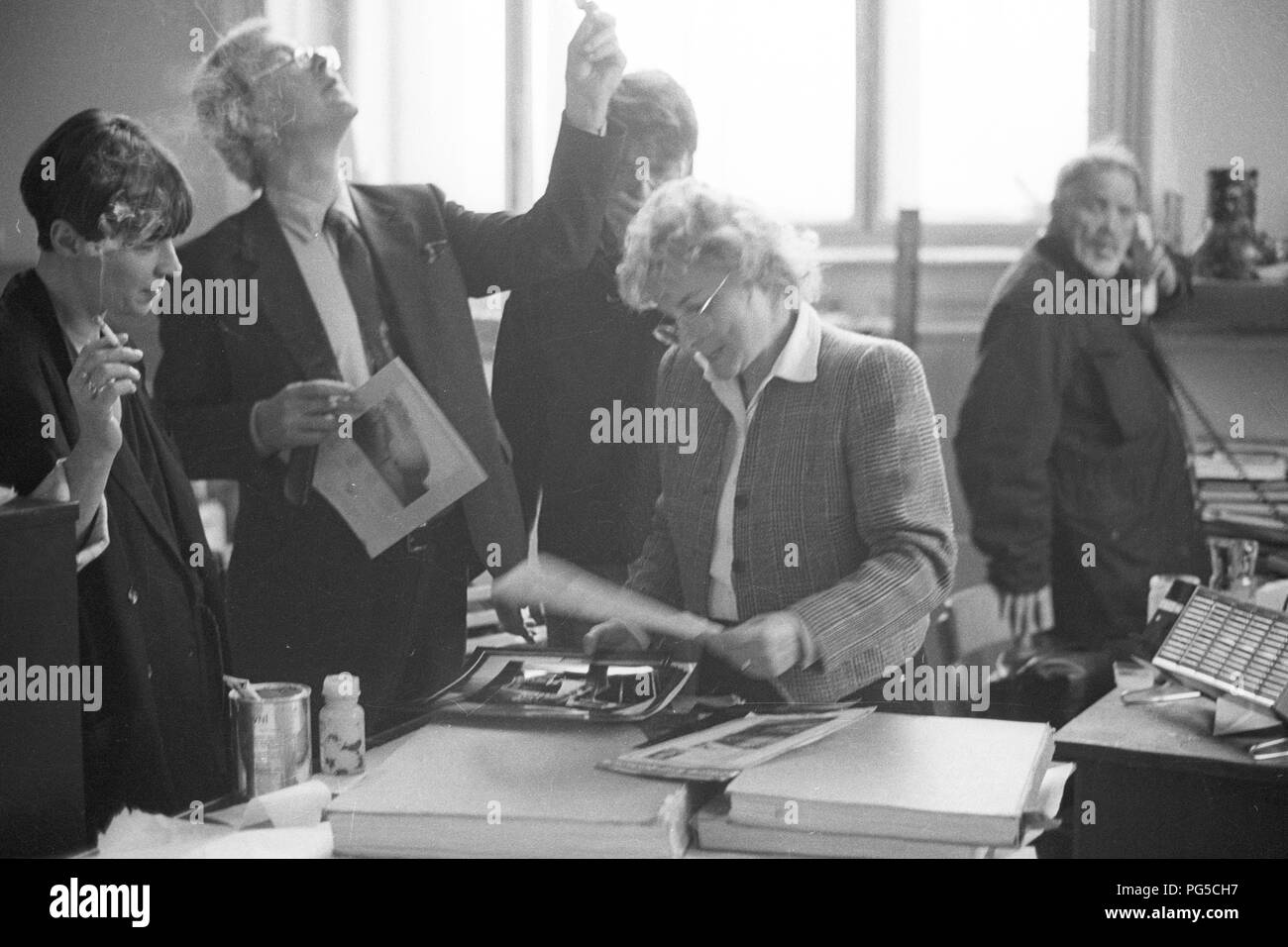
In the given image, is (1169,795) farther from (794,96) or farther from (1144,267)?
(794,96)

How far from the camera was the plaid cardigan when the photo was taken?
1.61m

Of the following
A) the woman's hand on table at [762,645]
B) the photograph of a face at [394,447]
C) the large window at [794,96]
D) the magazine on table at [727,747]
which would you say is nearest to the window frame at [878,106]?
the large window at [794,96]

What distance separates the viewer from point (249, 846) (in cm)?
128

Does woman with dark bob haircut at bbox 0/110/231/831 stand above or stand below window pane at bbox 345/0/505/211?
below

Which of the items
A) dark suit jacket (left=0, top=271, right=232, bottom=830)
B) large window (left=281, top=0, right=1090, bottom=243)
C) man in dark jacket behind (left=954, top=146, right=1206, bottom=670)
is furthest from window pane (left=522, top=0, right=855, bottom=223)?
dark suit jacket (left=0, top=271, right=232, bottom=830)

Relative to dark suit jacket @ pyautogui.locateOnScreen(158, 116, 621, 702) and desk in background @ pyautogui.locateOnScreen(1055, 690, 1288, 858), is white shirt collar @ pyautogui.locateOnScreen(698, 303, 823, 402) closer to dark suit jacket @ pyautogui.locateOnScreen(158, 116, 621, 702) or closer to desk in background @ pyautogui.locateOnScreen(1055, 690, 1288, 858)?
dark suit jacket @ pyautogui.locateOnScreen(158, 116, 621, 702)

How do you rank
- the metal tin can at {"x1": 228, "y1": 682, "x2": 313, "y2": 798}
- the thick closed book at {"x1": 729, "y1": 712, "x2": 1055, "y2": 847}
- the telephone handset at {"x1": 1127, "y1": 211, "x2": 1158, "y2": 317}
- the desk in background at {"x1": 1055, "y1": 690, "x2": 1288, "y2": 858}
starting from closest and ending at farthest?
the thick closed book at {"x1": 729, "y1": 712, "x2": 1055, "y2": 847}, the metal tin can at {"x1": 228, "y1": 682, "x2": 313, "y2": 798}, the desk in background at {"x1": 1055, "y1": 690, "x2": 1288, "y2": 858}, the telephone handset at {"x1": 1127, "y1": 211, "x2": 1158, "y2": 317}

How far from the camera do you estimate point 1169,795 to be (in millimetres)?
1597

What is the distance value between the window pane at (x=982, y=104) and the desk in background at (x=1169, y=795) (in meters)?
0.64

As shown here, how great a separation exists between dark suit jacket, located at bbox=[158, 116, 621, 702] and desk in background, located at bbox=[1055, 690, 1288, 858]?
0.74 meters

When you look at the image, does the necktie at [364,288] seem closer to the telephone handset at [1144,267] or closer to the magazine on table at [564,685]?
the magazine on table at [564,685]

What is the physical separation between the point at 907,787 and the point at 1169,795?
20.2 inches
